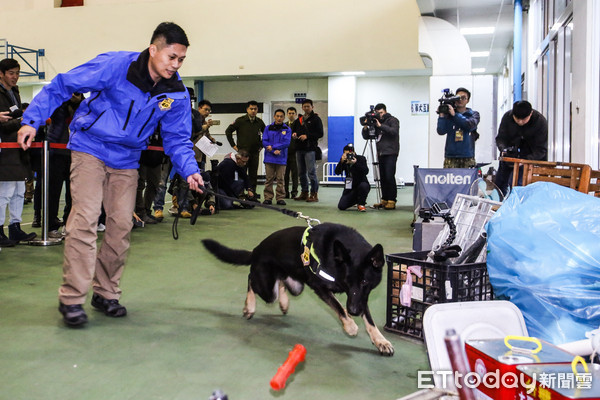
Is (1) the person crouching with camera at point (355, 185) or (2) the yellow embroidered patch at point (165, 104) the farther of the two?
(1) the person crouching with camera at point (355, 185)

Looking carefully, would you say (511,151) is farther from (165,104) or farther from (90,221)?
(90,221)

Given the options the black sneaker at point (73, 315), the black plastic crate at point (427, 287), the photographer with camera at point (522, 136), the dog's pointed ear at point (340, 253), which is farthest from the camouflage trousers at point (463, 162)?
the black sneaker at point (73, 315)

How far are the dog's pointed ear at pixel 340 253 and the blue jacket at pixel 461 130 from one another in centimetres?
456

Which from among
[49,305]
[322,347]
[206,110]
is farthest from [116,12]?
[322,347]

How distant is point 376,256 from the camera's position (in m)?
2.37

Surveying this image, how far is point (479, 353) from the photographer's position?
56.9 inches

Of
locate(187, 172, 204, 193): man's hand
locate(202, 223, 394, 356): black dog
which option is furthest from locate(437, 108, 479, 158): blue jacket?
locate(187, 172, 204, 193): man's hand

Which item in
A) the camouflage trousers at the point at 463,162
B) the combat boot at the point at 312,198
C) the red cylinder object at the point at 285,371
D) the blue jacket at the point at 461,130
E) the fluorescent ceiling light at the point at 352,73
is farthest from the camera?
the fluorescent ceiling light at the point at 352,73

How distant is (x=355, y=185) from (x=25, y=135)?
6.19m

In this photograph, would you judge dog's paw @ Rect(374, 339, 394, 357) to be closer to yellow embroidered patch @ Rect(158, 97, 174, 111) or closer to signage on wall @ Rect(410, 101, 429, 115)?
yellow embroidered patch @ Rect(158, 97, 174, 111)

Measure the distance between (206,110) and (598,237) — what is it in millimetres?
6414

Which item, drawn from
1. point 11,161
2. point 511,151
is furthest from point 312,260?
point 511,151

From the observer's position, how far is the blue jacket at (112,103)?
2648 mm

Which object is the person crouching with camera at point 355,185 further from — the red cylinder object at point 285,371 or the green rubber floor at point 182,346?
the red cylinder object at point 285,371
